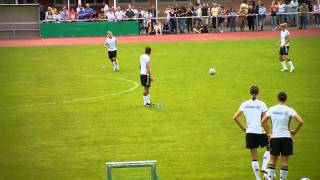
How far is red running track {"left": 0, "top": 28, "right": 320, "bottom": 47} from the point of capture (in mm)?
47375

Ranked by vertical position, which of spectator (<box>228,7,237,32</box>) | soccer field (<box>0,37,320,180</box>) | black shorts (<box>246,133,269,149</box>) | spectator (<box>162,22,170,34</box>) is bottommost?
soccer field (<box>0,37,320,180</box>)

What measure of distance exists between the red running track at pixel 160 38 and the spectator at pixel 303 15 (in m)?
1.32

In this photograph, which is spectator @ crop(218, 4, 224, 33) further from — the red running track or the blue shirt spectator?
the blue shirt spectator

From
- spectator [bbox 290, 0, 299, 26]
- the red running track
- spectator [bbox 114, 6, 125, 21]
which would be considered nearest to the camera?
the red running track

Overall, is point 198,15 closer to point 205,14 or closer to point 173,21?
point 205,14

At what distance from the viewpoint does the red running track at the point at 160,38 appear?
47.4m

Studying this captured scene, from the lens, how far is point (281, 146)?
46.5 ft

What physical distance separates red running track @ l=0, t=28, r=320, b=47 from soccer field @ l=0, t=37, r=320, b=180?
6643mm

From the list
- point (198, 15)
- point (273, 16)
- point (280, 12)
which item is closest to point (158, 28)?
point (198, 15)

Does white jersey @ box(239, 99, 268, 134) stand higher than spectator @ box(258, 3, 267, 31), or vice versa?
spectator @ box(258, 3, 267, 31)

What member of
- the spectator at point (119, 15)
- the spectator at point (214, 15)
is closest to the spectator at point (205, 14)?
the spectator at point (214, 15)

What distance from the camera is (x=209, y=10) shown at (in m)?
52.2

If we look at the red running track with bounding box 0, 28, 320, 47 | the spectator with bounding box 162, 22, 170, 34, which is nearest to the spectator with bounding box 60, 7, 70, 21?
the red running track with bounding box 0, 28, 320, 47

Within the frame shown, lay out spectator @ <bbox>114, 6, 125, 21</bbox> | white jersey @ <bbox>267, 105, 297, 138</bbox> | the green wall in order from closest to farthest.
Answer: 1. white jersey @ <bbox>267, 105, 297, 138</bbox>
2. the green wall
3. spectator @ <bbox>114, 6, 125, 21</bbox>
